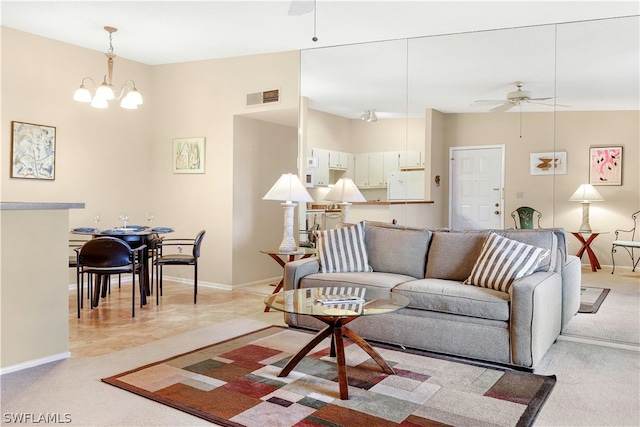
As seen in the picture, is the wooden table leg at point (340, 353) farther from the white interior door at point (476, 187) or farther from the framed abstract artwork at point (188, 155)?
the framed abstract artwork at point (188, 155)

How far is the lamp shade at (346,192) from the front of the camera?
536cm

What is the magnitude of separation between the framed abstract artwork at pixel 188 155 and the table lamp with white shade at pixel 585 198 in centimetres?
419

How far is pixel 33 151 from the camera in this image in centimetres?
533

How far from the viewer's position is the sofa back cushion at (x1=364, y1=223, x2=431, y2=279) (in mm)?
4177

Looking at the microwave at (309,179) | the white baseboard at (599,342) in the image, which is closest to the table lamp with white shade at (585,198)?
the white baseboard at (599,342)

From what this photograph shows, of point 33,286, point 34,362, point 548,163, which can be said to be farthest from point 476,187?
point 34,362

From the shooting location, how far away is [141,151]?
6535 mm

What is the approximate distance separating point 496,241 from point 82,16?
4.28 metres

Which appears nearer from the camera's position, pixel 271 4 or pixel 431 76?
pixel 271 4

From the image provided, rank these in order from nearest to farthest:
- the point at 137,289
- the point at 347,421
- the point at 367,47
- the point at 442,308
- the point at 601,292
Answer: the point at 347,421 → the point at 442,308 → the point at 601,292 → the point at 367,47 → the point at 137,289

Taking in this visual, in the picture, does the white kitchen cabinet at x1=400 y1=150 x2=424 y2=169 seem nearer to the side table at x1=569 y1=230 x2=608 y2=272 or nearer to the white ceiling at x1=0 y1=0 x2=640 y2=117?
the white ceiling at x1=0 y1=0 x2=640 y2=117

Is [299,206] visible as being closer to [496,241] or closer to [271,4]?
[271,4]

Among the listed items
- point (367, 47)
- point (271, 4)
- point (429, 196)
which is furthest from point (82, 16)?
point (429, 196)

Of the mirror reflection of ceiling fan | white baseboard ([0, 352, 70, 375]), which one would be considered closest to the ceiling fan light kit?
the mirror reflection of ceiling fan
